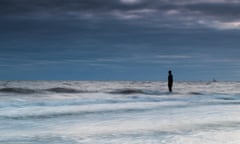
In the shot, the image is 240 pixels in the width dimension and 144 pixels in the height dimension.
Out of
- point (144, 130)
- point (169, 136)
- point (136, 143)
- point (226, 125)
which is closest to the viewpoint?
point (136, 143)

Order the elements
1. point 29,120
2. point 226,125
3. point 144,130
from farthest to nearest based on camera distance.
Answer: point 29,120, point 226,125, point 144,130

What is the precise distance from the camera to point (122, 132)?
361 inches

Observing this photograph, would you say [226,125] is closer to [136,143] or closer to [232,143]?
[232,143]

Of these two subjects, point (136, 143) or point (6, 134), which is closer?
point (136, 143)

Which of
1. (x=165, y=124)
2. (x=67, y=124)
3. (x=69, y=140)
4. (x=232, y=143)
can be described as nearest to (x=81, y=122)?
(x=67, y=124)

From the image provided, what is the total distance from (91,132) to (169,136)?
5.96 feet

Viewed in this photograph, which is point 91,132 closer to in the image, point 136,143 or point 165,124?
point 136,143

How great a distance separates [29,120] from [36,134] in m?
3.01

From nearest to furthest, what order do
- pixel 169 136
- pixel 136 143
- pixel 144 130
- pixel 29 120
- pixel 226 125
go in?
pixel 136 143 < pixel 169 136 < pixel 144 130 < pixel 226 125 < pixel 29 120

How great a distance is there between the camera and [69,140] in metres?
8.04

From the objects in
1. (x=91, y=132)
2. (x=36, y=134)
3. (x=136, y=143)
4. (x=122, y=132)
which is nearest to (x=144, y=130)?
(x=122, y=132)

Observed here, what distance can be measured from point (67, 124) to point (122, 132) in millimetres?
2175

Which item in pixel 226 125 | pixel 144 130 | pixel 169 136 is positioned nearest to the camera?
pixel 169 136

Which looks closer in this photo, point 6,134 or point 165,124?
point 6,134
